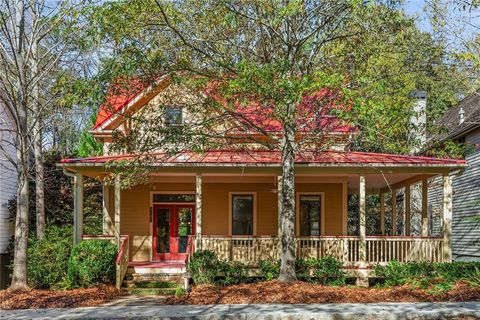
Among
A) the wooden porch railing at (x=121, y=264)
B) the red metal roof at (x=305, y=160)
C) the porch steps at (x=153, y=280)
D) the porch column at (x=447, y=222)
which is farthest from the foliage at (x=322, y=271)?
the wooden porch railing at (x=121, y=264)

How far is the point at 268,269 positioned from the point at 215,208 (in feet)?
14.4

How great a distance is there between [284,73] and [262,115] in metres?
2.46

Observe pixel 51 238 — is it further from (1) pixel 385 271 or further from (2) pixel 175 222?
(1) pixel 385 271

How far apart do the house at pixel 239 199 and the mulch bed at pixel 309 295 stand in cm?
300

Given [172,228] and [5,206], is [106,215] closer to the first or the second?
[172,228]

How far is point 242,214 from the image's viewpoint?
2005 centimetres

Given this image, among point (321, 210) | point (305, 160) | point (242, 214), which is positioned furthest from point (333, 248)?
point (242, 214)

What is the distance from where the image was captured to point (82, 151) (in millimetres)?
26375

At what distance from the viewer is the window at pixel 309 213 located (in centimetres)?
2027

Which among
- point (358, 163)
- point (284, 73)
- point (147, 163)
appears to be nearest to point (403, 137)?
point (358, 163)

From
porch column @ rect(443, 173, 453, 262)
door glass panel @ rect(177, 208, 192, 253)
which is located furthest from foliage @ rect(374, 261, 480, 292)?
door glass panel @ rect(177, 208, 192, 253)

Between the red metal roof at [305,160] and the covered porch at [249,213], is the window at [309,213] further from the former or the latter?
the red metal roof at [305,160]

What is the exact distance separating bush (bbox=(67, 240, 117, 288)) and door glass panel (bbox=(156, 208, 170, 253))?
3975 millimetres

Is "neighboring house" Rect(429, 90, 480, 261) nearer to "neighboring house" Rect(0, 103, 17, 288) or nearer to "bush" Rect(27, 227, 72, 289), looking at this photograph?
"bush" Rect(27, 227, 72, 289)
